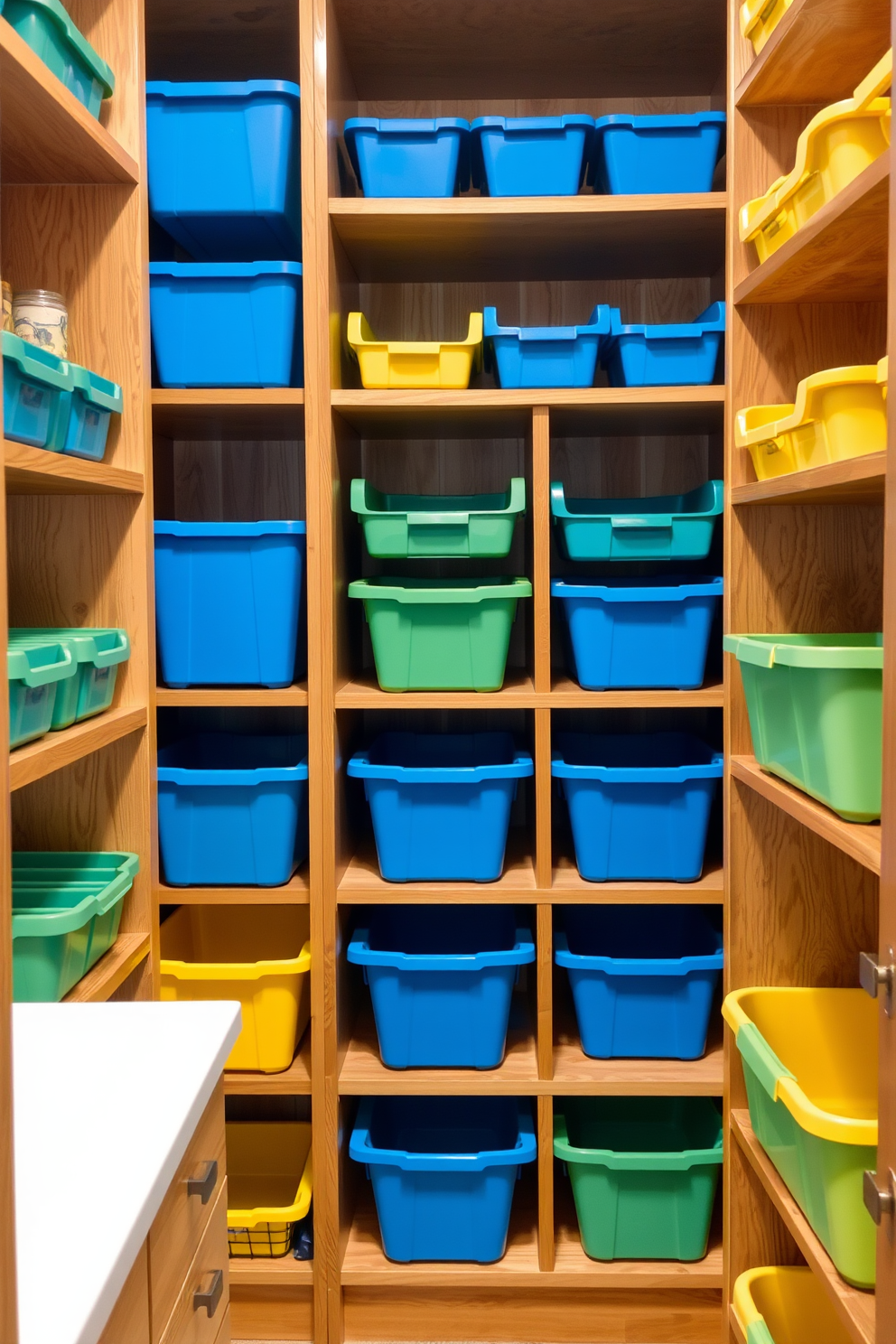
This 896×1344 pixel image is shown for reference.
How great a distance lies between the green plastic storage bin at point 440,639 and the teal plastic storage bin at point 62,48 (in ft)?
3.04

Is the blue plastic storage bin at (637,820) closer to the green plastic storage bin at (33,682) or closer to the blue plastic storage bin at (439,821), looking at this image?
the blue plastic storage bin at (439,821)

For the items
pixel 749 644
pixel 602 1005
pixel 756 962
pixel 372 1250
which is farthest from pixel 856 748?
pixel 372 1250

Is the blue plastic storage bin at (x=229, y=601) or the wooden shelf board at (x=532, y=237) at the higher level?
the wooden shelf board at (x=532, y=237)

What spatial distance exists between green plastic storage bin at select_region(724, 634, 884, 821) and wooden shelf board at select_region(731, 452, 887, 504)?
21 cm

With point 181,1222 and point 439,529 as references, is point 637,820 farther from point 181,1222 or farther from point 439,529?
point 181,1222

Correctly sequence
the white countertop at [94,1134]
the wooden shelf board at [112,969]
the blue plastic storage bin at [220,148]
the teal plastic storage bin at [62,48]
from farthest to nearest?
the blue plastic storage bin at [220,148], the wooden shelf board at [112,969], the teal plastic storage bin at [62,48], the white countertop at [94,1134]

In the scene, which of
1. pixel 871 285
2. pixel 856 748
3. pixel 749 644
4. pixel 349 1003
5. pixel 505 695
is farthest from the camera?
pixel 349 1003

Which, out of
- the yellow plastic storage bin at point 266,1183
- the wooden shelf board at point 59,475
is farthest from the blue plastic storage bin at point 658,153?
the yellow plastic storage bin at point 266,1183

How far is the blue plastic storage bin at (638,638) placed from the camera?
202cm

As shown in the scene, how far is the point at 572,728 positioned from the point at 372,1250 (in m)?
1.17

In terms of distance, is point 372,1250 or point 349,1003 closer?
point 372,1250

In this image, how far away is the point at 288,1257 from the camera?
2.11m

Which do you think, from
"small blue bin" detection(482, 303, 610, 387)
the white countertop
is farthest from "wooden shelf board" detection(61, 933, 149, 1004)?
"small blue bin" detection(482, 303, 610, 387)

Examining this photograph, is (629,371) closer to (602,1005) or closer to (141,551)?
(141,551)
